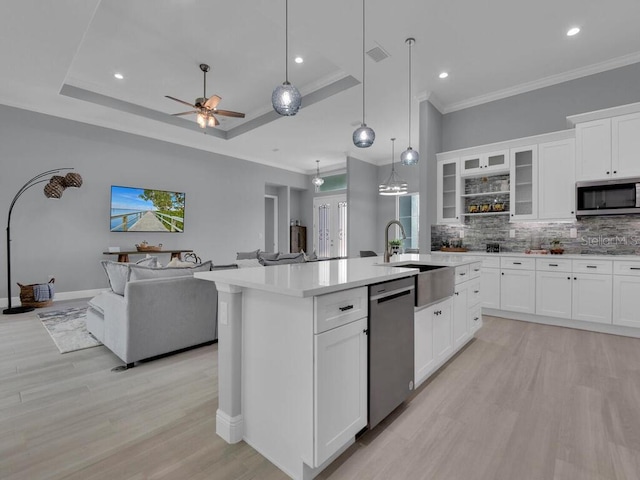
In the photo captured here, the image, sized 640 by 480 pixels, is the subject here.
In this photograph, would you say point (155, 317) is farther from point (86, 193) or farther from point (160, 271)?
point (86, 193)

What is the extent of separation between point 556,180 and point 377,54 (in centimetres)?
309

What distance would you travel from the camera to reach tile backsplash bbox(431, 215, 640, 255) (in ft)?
13.3

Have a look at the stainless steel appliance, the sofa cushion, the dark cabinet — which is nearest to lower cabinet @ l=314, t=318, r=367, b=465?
the stainless steel appliance

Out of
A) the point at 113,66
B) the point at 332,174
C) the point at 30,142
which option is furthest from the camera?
the point at 332,174

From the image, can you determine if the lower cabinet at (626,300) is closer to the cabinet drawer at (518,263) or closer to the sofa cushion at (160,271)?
the cabinet drawer at (518,263)

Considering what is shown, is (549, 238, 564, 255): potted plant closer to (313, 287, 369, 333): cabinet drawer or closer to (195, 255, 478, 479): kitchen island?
(195, 255, 478, 479): kitchen island

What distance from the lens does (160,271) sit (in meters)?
3.03

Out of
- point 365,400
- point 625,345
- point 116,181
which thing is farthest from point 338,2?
point 116,181

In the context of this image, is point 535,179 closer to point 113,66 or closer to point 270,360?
point 270,360

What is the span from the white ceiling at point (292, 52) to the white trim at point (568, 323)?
135 inches

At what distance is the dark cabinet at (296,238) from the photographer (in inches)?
398

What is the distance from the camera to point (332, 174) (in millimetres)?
9867

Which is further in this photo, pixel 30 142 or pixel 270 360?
pixel 30 142

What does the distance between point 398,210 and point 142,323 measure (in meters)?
7.36
